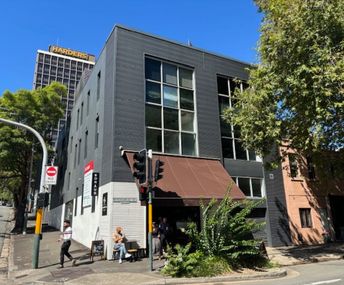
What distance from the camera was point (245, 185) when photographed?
20.5 metres

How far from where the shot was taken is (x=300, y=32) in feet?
45.3

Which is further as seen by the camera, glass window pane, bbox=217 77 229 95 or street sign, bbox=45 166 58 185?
glass window pane, bbox=217 77 229 95

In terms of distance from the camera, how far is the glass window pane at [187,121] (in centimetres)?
1923

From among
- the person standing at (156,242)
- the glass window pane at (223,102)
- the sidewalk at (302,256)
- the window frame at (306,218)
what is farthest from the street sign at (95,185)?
the window frame at (306,218)

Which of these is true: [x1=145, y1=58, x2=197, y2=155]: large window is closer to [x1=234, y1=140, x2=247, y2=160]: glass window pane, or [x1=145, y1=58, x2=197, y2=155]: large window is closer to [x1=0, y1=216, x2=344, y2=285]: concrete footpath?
[x1=234, y1=140, x2=247, y2=160]: glass window pane

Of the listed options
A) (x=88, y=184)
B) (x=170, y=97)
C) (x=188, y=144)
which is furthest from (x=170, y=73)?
(x=88, y=184)

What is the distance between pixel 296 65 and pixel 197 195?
7.10 metres

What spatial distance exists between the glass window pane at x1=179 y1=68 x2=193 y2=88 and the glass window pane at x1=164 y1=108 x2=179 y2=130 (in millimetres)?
1959

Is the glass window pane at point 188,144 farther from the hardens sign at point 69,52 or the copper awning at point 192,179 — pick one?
the hardens sign at point 69,52

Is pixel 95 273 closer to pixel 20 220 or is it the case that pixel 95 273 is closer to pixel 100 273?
pixel 100 273

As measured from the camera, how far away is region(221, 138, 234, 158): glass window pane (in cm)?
2016

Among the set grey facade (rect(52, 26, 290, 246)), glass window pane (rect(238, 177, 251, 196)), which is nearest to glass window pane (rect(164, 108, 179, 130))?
grey facade (rect(52, 26, 290, 246))

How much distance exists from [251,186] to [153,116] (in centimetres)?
754

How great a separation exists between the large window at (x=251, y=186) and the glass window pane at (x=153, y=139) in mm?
5364
